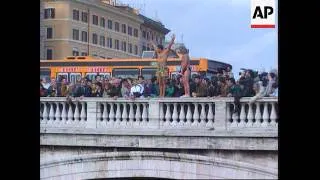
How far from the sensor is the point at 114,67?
2926mm

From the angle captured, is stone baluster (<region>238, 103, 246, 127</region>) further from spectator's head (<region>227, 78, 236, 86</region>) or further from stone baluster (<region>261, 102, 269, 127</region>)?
spectator's head (<region>227, 78, 236, 86</region>)

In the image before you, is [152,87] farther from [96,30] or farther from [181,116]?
[96,30]

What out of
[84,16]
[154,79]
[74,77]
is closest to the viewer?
[84,16]

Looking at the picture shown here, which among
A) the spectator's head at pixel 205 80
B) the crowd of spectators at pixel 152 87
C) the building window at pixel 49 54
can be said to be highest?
the building window at pixel 49 54

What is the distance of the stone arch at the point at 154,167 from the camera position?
10.5 ft

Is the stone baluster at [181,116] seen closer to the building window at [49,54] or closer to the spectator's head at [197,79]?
the spectator's head at [197,79]

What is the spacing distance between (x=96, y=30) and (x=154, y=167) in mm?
989

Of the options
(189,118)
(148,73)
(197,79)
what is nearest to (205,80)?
(197,79)

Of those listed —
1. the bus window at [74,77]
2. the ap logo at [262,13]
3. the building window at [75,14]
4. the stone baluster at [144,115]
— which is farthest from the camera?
the stone baluster at [144,115]

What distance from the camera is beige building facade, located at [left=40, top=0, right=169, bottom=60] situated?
2.50 meters

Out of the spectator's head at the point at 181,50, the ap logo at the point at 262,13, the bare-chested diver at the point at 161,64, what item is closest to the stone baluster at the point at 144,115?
the bare-chested diver at the point at 161,64

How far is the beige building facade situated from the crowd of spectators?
20 centimetres
